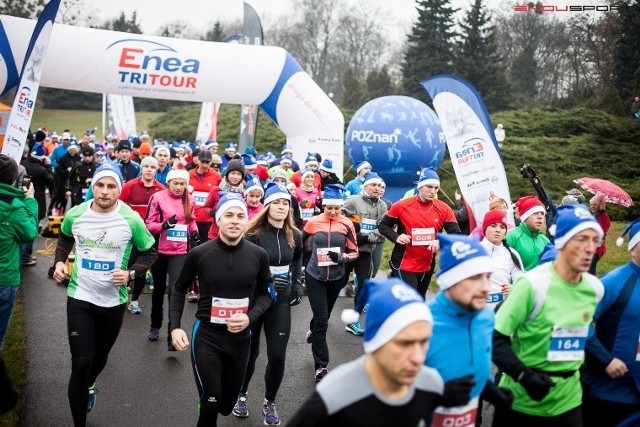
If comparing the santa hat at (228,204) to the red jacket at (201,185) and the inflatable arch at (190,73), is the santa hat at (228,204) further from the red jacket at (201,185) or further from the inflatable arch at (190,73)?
the inflatable arch at (190,73)

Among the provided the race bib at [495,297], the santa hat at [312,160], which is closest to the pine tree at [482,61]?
the santa hat at [312,160]

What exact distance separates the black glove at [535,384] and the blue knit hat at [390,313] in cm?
104

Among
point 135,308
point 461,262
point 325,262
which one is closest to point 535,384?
point 461,262

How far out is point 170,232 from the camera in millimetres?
7797

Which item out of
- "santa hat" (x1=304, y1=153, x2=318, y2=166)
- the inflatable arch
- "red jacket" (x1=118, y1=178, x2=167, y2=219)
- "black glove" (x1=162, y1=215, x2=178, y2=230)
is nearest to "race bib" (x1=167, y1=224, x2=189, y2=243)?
"black glove" (x1=162, y1=215, x2=178, y2=230)

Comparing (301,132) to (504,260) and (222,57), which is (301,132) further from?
(504,260)

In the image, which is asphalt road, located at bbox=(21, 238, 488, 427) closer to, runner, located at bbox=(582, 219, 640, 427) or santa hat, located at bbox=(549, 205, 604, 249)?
runner, located at bbox=(582, 219, 640, 427)

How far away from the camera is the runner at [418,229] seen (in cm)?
746

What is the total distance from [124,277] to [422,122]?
1338cm

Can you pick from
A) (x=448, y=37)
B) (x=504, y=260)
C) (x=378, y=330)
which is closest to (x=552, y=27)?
(x=448, y=37)

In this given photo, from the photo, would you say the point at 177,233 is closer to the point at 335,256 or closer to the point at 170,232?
the point at 170,232

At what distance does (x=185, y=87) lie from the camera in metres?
14.4

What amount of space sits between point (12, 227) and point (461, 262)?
3761 millimetres

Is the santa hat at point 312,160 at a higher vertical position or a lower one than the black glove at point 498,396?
higher
